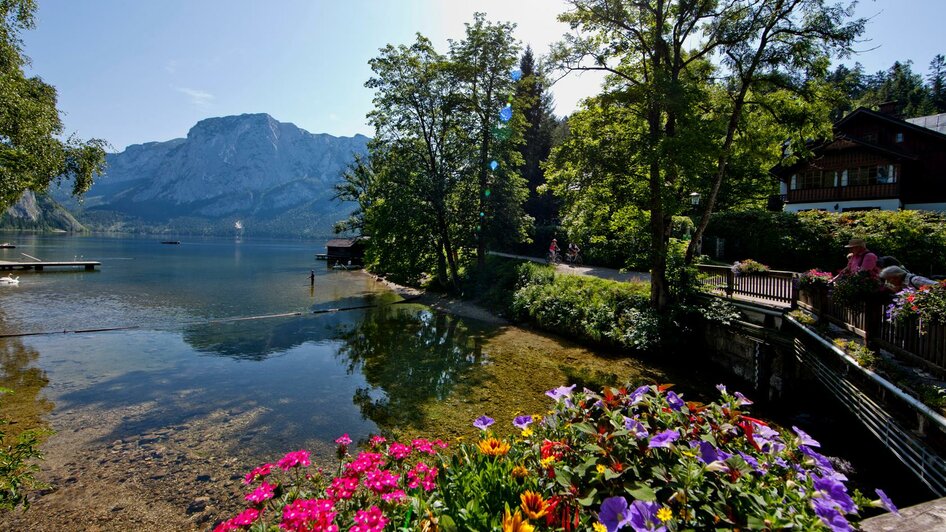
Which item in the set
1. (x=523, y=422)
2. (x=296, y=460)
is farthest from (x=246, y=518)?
(x=523, y=422)

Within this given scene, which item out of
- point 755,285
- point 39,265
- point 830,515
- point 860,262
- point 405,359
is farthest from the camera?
point 39,265

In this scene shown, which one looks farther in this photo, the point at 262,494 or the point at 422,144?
the point at 422,144

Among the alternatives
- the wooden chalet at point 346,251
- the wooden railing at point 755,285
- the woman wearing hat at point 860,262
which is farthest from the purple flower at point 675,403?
the wooden chalet at point 346,251

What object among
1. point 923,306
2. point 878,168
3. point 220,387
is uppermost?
point 878,168

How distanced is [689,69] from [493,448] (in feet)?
61.8

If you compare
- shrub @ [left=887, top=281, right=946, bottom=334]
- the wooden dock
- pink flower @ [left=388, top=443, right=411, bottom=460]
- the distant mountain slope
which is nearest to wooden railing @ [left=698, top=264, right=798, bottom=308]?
shrub @ [left=887, top=281, right=946, bottom=334]

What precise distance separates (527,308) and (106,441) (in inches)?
655

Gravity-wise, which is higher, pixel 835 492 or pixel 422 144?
pixel 422 144

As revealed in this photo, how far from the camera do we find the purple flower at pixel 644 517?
2.02m

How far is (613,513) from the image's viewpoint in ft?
7.03

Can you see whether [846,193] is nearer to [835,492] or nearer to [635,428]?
[835,492]

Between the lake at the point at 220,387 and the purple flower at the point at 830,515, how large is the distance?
726 cm

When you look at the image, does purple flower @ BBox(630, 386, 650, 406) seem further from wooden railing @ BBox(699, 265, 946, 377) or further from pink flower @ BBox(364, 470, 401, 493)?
wooden railing @ BBox(699, 265, 946, 377)

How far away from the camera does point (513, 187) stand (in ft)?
93.9
